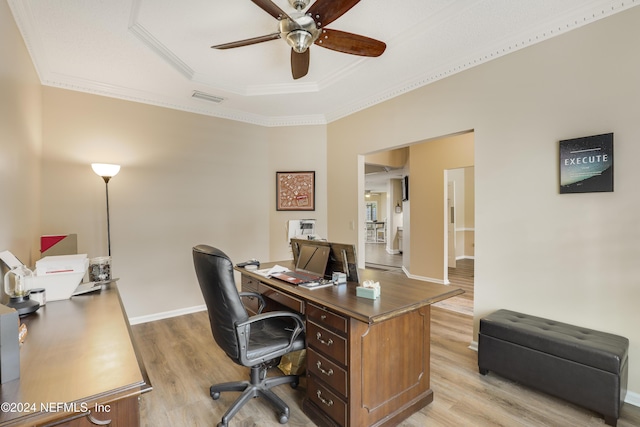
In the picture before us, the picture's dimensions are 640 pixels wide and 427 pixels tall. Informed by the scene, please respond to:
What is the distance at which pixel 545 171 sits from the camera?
2.45 m

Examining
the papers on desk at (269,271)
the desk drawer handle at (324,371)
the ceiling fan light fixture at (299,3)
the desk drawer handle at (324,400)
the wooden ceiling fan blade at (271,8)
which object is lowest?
the desk drawer handle at (324,400)

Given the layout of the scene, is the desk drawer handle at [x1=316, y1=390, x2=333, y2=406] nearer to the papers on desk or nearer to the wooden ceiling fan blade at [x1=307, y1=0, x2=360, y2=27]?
the papers on desk

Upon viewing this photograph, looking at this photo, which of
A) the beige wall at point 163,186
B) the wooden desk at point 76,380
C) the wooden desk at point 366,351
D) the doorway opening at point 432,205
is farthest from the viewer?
the doorway opening at point 432,205

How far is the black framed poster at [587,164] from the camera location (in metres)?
2.13

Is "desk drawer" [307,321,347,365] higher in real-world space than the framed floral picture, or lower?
lower

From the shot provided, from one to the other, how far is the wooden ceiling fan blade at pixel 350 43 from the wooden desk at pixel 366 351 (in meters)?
1.82

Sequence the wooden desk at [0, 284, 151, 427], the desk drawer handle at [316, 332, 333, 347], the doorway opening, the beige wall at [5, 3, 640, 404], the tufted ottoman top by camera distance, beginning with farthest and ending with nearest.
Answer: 1. the doorway opening
2. the beige wall at [5, 3, 640, 404]
3. the tufted ottoman top
4. the desk drawer handle at [316, 332, 333, 347]
5. the wooden desk at [0, 284, 151, 427]

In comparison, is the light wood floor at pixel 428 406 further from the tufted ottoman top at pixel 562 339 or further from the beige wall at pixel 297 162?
the beige wall at pixel 297 162

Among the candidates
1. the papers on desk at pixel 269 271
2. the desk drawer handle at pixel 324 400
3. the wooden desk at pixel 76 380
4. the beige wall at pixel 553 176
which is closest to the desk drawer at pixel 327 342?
the desk drawer handle at pixel 324 400

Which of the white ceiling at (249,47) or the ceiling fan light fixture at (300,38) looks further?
the white ceiling at (249,47)

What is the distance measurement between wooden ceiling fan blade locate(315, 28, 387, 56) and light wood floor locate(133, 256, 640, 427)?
2674 mm

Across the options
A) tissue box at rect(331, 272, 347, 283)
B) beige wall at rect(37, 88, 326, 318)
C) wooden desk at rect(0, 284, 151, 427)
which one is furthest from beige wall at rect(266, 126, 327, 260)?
wooden desk at rect(0, 284, 151, 427)

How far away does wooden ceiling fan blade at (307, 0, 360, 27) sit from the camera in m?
1.79

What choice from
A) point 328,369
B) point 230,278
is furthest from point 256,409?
point 230,278
